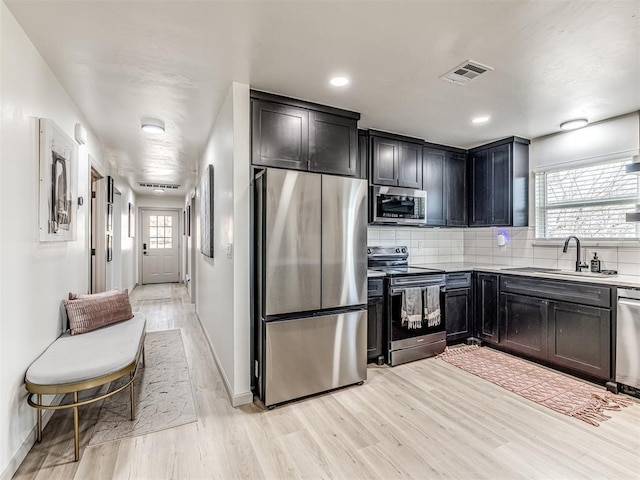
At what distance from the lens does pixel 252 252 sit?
2.61 m

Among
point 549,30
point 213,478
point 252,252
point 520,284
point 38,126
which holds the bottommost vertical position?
point 213,478

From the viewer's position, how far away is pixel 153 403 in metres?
2.52

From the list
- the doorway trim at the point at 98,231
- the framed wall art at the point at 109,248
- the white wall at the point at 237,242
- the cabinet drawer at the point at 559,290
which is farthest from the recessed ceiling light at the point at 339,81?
the framed wall art at the point at 109,248

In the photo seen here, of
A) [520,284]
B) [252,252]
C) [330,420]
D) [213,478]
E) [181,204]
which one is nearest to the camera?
[213,478]

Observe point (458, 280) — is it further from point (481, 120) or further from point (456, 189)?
point (481, 120)

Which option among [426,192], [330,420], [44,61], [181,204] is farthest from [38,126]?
[181,204]

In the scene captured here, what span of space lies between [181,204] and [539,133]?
847cm

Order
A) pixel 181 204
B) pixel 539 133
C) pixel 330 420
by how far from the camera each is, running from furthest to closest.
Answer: pixel 181 204 < pixel 539 133 < pixel 330 420

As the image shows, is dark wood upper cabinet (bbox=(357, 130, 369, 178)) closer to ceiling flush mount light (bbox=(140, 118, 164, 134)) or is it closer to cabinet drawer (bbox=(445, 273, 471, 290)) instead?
cabinet drawer (bbox=(445, 273, 471, 290))

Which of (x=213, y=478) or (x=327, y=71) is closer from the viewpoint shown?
(x=213, y=478)

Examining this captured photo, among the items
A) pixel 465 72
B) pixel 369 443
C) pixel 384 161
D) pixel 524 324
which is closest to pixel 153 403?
pixel 369 443

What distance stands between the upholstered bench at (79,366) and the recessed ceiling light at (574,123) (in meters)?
4.41

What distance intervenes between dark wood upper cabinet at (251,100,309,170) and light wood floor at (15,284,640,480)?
1.94 meters

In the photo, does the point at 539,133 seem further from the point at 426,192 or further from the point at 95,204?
the point at 95,204
